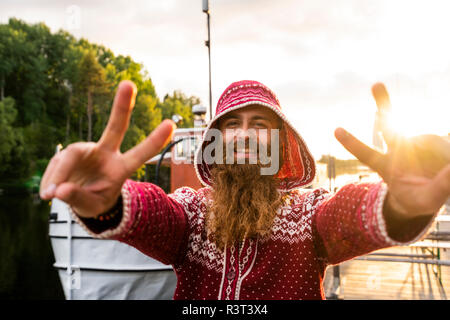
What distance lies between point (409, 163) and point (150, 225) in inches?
37.9

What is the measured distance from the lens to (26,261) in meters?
11.7

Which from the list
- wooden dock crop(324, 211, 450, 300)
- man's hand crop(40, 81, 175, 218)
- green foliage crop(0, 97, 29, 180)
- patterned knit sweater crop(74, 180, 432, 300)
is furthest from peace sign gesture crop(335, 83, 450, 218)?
green foliage crop(0, 97, 29, 180)

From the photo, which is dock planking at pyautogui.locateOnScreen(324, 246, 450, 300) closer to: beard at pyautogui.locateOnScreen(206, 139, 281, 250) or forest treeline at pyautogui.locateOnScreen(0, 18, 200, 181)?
beard at pyautogui.locateOnScreen(206, 139, 281, 250)

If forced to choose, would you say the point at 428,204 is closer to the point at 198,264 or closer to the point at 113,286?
the point at 198,264

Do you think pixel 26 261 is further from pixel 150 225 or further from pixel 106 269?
pixel 150 225

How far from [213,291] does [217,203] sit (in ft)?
1.34

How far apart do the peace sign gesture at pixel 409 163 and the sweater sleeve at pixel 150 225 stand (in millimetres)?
769

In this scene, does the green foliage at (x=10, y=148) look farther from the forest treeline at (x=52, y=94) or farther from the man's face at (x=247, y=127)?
the man's face at (x=247, y=127)

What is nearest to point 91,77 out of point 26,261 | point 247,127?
point 26,261

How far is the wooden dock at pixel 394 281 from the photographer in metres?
4.91

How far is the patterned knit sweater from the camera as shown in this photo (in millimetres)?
1401

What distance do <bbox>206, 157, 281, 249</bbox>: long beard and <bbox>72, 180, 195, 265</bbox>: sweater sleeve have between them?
17 cm

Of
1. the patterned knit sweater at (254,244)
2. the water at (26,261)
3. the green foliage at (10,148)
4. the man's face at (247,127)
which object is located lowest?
the water at (26,261)

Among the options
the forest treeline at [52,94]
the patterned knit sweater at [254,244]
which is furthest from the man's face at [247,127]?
the forest treeline at [52,94]
